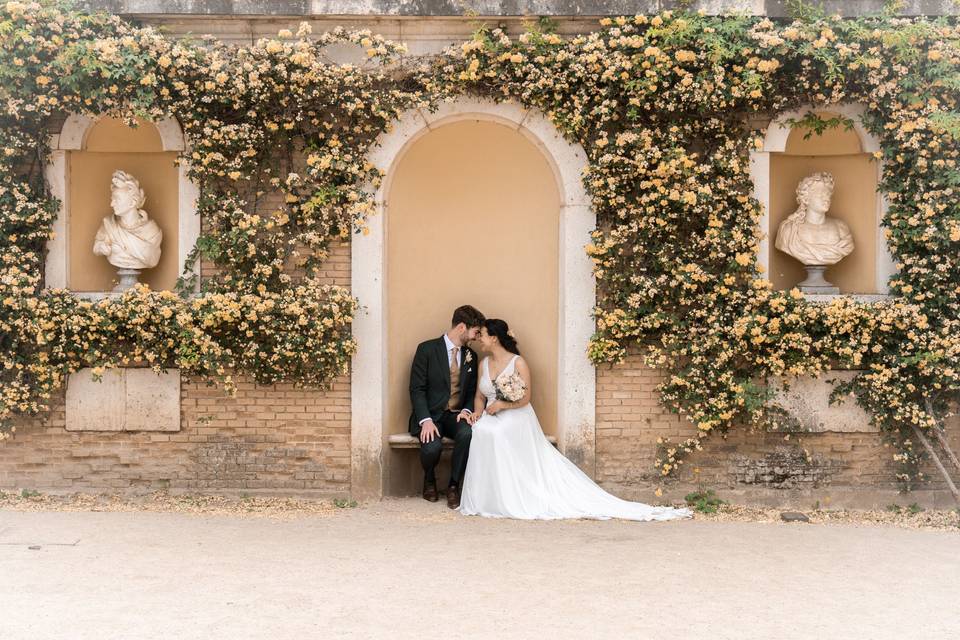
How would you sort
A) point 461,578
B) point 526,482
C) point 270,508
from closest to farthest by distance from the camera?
1. point 461,578
2. point 526,482
3. point 270,508

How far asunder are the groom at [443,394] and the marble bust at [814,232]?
2.86 m

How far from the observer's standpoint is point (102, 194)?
8.67 metres

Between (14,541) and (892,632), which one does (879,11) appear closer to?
(892,632)

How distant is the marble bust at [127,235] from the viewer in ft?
27.5

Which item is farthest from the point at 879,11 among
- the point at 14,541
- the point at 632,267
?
the point at 14,541

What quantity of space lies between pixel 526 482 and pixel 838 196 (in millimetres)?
3882

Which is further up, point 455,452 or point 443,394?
point 443,394

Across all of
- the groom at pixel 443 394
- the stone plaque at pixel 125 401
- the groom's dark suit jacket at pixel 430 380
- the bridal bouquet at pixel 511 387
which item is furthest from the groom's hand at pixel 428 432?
the stone plaque at pixel 125 401

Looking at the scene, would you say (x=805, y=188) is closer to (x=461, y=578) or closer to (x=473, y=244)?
(x=473, y=244)

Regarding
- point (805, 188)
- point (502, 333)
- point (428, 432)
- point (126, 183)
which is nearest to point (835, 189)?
point (805, 188)

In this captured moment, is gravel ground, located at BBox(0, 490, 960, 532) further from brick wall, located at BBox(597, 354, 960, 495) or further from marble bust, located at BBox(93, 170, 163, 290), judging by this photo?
marble bust, located at BBox(93, 170, 163, 290)

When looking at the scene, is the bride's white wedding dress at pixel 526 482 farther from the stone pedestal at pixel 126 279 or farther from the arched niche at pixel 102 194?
the stone pedestal at pixel 126 279

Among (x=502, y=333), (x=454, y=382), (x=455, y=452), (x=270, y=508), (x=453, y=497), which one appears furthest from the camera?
(x=454, y=382)

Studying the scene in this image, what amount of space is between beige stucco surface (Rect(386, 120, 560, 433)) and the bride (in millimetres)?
448
